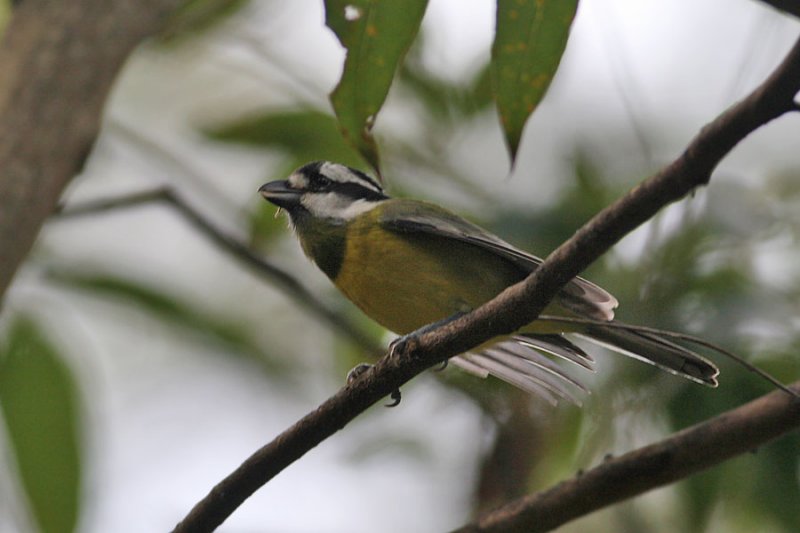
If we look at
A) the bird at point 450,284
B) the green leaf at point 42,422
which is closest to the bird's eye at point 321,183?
the bird at point 450,284

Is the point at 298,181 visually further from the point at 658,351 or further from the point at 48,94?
the point at 658,351

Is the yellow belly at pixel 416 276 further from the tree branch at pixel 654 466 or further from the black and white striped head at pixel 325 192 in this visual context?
the tree branch at pixel 654 466

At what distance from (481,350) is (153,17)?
1321 mm

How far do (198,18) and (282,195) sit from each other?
1212 mm

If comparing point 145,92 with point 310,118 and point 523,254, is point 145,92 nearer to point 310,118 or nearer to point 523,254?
point 310,118

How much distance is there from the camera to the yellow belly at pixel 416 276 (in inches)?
126

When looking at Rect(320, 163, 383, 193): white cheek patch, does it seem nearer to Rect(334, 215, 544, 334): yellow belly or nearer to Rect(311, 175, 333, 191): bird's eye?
Rect(311, 175, 333, 191): bird's eye

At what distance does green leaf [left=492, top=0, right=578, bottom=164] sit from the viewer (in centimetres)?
213

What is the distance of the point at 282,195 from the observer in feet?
12.2

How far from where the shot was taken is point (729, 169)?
13.6ft

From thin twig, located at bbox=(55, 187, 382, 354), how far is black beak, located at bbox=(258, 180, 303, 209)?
0.98ft

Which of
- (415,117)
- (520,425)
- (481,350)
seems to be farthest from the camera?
(415,117)

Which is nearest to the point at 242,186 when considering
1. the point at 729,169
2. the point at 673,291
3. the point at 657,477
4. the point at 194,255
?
the point at 194,255

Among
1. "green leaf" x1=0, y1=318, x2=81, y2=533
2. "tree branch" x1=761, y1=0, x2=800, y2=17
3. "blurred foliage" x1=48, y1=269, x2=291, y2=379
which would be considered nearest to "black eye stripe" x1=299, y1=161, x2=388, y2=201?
"blurred foliage" x1=48, y1=269, x2=291, y2=379
